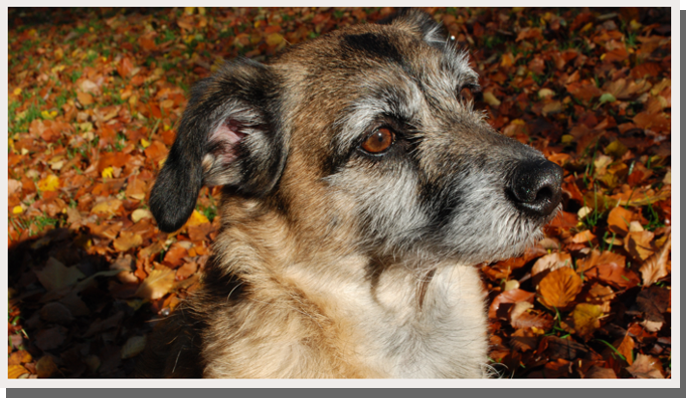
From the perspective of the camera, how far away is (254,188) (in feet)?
9.10

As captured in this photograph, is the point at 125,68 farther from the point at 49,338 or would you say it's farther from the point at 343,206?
the point at 343,206

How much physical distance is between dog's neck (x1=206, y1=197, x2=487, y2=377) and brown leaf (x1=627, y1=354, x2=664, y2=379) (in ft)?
2.93

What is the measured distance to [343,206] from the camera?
8.58 feet

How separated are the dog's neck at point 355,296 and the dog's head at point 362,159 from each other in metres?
0.13

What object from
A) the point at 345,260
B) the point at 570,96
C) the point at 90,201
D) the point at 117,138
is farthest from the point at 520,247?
the point at 117,138

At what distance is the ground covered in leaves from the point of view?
127 inches

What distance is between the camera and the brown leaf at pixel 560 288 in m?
3.26

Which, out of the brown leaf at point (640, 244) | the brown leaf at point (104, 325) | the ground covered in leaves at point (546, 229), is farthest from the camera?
the brown leaf at point (104, 325)

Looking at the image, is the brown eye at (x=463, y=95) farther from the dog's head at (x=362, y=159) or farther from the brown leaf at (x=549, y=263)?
the brown leaf at (x=549, y=263)

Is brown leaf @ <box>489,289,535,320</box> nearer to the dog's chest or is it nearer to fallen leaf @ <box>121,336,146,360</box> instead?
the dog's chest

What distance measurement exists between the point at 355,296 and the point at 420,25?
2151 mm

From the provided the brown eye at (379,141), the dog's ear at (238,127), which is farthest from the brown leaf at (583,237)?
the dog's ear at (238,127)

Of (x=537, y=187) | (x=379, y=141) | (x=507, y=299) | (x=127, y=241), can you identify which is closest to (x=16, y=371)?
(x=127, y=241)

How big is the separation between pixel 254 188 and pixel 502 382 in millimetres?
1813
